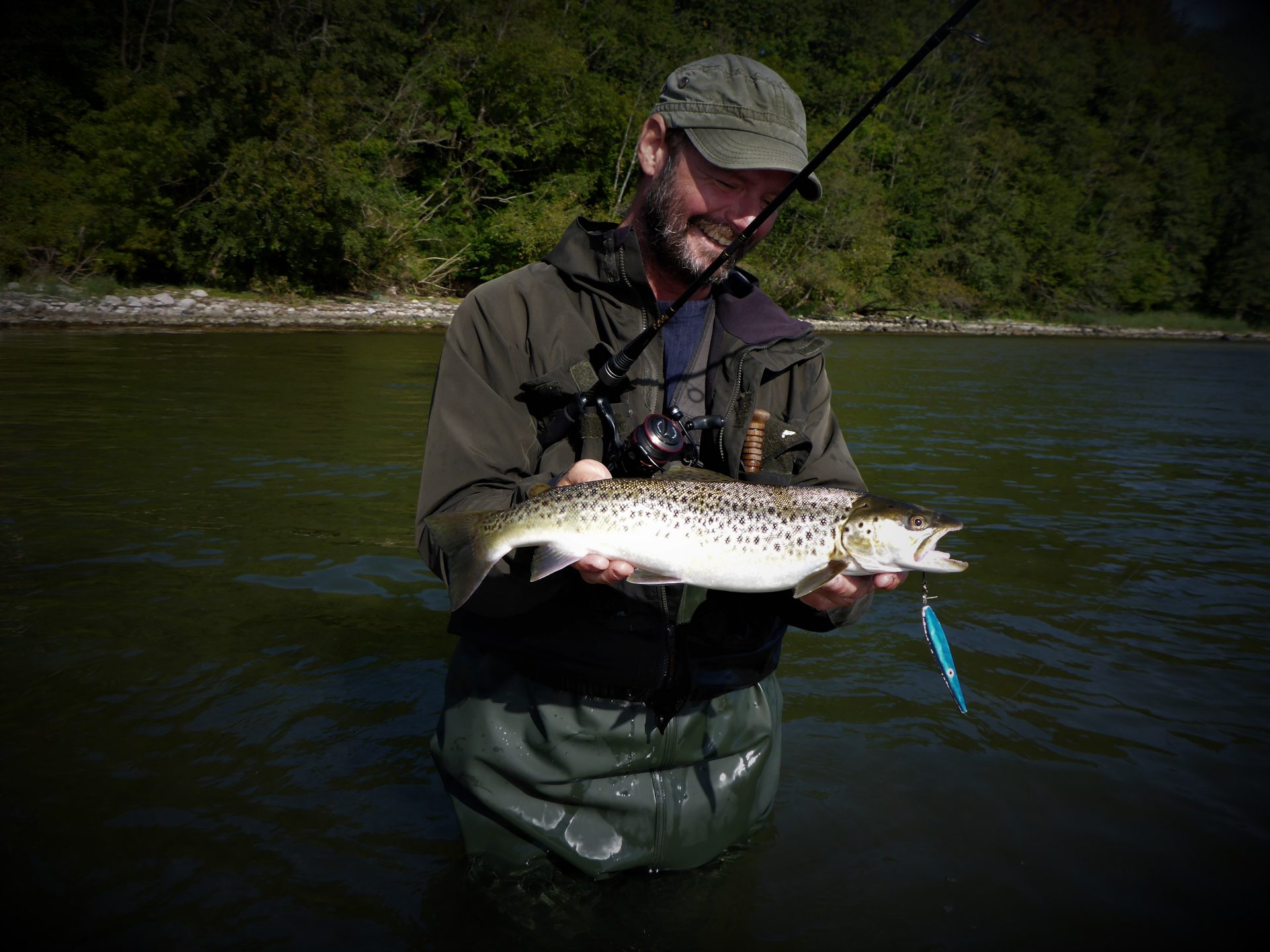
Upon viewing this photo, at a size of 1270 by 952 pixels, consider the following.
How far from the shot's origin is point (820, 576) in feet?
8.69

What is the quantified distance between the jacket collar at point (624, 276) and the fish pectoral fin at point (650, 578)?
38.4 inches

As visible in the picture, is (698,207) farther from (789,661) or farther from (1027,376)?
(1027,376)

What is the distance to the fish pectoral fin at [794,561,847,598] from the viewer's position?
8.68 feet

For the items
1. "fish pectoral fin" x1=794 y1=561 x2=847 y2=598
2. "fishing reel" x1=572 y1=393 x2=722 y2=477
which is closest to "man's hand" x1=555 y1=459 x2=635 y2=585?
"fishing reel" x1=572 y1=393 x2=722 y2=477

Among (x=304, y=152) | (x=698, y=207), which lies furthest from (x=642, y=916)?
(x=304, y=152)

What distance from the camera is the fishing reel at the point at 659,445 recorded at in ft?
9.55

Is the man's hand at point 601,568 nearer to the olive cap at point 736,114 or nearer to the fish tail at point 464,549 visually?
the fish tail at point 464,549

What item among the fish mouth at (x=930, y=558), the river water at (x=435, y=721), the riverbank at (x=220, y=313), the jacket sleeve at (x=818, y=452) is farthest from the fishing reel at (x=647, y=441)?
the riverbank at (x=220, y=313)

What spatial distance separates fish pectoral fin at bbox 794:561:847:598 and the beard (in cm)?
120

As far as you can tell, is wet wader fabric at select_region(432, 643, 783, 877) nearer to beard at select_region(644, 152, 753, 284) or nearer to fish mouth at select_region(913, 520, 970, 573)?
fish mouth at select_region(913, 520, 970, 573)

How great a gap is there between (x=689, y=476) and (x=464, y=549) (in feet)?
2.34

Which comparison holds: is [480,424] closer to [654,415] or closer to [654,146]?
[654,415]

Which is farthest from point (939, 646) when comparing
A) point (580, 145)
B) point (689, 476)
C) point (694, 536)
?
point (580, 145)

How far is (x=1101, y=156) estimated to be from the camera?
69.5 meters
